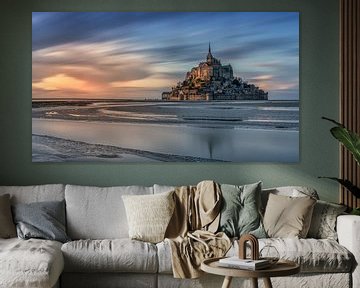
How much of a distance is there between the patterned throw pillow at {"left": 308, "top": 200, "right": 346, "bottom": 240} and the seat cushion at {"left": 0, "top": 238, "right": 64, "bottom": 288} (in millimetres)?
2193

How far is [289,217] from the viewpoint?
269 inches

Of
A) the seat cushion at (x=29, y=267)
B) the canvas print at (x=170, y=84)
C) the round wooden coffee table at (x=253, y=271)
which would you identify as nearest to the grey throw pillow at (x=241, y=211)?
the canvas print at (x=170, y=84)

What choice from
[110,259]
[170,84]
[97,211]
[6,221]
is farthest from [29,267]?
[170,84]

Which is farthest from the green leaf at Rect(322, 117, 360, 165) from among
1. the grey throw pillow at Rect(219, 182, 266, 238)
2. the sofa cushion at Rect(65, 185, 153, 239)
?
the sofa cushion at Rect(65, 185, 153, 239)

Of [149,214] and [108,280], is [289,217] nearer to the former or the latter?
[149,214]

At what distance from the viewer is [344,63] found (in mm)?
7547

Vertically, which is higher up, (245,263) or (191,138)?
(191,138)

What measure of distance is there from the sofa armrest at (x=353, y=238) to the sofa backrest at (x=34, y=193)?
2356mm

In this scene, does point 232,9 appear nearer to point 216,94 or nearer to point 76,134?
point 216,94

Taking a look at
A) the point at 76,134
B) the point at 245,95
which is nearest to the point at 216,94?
the point at 245,95

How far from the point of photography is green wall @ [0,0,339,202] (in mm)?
7559

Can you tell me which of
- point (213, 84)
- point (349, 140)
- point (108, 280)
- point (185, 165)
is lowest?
point (108, 280)

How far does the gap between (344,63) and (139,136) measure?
194 centimetres

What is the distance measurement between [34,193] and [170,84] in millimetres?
1549
